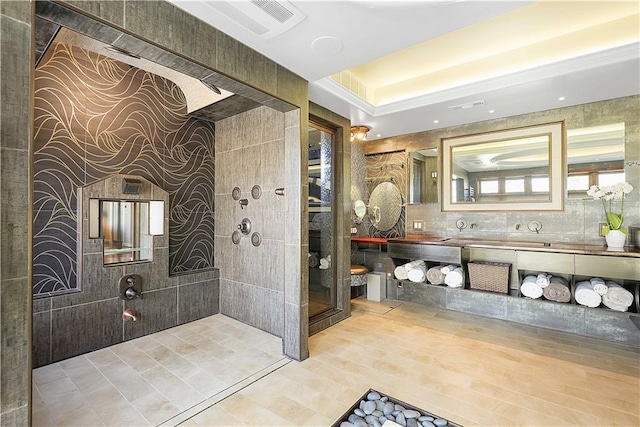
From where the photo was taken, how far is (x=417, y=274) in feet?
13.1

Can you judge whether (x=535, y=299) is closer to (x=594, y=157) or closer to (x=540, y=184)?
(x=540, y=184)

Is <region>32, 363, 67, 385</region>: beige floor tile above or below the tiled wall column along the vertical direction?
below

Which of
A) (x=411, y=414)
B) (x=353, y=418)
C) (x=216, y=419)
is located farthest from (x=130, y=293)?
(x=411, y=414)

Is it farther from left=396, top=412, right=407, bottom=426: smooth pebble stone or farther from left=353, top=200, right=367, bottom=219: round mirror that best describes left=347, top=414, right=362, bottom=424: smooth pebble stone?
left=353, top=200, right=367, bottom=219: round mirror

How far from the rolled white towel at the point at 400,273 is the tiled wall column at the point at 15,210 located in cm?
377

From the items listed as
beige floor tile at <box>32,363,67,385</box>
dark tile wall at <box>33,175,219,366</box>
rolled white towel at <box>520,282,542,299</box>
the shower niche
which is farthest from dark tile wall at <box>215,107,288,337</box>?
rolled white towel at <box>520,282,542,299</box>

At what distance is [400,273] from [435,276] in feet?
1.56

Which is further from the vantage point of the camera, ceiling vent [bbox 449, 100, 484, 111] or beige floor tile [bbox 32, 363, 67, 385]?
ceiling vent [bbox 449, 100, 484, 111]

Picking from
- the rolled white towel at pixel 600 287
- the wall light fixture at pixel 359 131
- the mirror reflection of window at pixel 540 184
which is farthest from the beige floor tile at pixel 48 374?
the mirror reflection of window at pixel 540 184

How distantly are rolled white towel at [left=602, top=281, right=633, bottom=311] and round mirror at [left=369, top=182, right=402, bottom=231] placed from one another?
2542 millimetres

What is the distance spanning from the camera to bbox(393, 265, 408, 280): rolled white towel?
4.14 metres

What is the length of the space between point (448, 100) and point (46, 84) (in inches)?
156

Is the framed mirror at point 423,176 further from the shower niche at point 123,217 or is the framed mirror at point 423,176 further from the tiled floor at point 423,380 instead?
the shower niche at point 123,217

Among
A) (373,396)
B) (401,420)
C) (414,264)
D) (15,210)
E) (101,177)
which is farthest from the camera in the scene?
(414,264)
